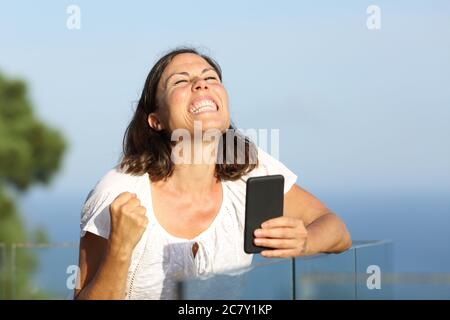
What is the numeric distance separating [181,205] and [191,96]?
1.33 feet

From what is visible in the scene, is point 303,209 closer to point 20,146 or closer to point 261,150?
point 261,150

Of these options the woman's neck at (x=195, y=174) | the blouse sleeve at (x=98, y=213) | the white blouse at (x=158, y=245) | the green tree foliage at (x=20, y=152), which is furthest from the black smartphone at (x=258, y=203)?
the green tree foliage at (x=20, y=152)

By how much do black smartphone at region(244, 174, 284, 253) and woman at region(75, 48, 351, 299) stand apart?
0.03 meters

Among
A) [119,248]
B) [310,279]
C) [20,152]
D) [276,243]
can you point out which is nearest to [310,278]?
[310,279]

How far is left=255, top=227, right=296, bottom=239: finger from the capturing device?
3574 mm

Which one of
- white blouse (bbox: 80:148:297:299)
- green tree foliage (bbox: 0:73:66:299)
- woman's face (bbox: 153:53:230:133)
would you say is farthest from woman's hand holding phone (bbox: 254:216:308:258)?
green tree foliage (bbox: 0:73:66:299)

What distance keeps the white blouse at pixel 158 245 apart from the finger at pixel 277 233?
1.04 feet

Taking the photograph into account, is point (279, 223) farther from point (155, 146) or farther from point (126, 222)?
point (155, 146)

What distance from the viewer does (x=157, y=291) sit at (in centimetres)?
378

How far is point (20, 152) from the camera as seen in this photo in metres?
19.5

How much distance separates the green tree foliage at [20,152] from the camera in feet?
60.1

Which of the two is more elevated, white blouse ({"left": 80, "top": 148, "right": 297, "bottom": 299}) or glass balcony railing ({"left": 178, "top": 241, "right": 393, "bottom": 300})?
white blouse ({"left": 80, "top": 148, "right": 297, "bottom": 299})

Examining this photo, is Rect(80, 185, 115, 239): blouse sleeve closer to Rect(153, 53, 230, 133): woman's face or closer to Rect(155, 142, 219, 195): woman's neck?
Rect(155, 142, 219, 195): woman's neck
